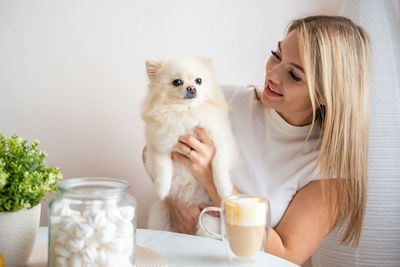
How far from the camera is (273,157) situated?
1717 mm

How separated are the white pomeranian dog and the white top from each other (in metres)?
0.16

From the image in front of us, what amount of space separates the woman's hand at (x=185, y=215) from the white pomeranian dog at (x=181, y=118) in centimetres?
5

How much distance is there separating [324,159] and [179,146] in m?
0.58

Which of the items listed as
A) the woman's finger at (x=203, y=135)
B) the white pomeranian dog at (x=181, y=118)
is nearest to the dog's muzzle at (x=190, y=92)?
the white pomeranian dog at (x=181, y=118)

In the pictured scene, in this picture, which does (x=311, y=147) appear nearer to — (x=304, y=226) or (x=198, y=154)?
(x=304, y=226)

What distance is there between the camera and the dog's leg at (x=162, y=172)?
1489 mm

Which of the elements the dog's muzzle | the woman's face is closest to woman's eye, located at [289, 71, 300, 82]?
the woman's face

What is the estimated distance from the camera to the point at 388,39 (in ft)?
5.82

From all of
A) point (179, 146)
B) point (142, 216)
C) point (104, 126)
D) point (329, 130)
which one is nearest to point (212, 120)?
point (179, 146)

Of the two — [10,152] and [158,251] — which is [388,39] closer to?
[158,251]

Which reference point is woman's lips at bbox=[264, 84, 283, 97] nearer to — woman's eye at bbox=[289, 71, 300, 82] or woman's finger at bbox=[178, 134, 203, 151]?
woman's eye at bbox=[289, 71, 300, 82]

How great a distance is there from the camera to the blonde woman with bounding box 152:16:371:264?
1.47 metres

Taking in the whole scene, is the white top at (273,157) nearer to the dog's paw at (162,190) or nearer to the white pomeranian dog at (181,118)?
the white pomeranian dog at (181,118)

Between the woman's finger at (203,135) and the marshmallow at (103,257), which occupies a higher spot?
the woman's finger at (203,135)
